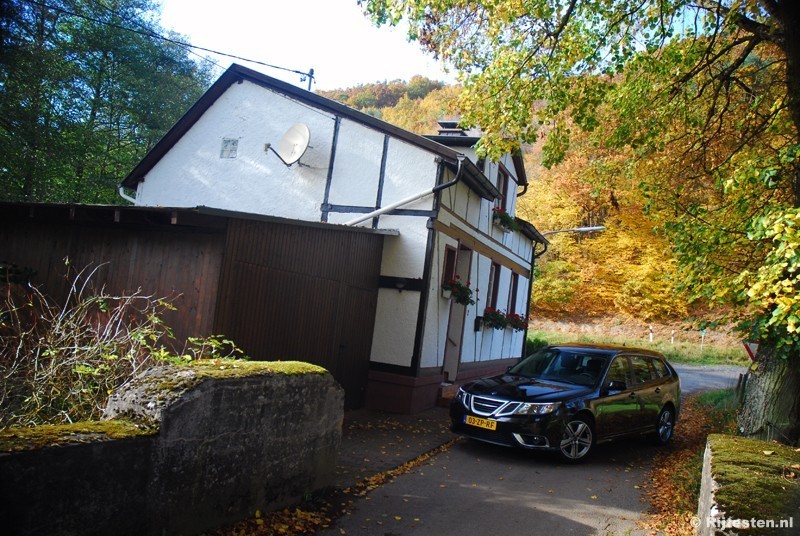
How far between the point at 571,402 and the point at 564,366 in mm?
1356

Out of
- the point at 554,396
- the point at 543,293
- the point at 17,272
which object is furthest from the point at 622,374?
the point at 543,293

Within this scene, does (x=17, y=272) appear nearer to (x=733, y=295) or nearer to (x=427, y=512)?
(x=427, y=512)

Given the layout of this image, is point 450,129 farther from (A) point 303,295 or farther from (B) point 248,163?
(A) point 303,295

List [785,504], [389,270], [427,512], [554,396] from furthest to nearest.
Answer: [389,270], [554,396], [427,512], [785,504]

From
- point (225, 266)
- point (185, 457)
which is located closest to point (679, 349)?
point (225, 266)

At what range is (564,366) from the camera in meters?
9.52

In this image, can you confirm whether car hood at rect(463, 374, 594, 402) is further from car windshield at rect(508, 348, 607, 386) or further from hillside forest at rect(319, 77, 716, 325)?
hillside forest at rect(319, 77, 716, 325)

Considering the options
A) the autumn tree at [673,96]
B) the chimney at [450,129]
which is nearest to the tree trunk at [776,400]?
the autumn tree at [673,96]

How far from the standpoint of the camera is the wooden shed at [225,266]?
25.3ft

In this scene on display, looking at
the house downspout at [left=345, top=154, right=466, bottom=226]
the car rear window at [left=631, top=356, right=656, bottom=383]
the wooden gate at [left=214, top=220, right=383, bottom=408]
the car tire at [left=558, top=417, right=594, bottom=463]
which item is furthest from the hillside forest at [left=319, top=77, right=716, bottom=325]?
the car tire at [left=558, top=417, right=594, bottom=463]

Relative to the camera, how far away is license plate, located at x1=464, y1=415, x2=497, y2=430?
27.2 feet

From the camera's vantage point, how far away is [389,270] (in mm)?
11484

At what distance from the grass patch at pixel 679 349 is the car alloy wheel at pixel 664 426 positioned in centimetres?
1786

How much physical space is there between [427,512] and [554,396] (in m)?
3.16
